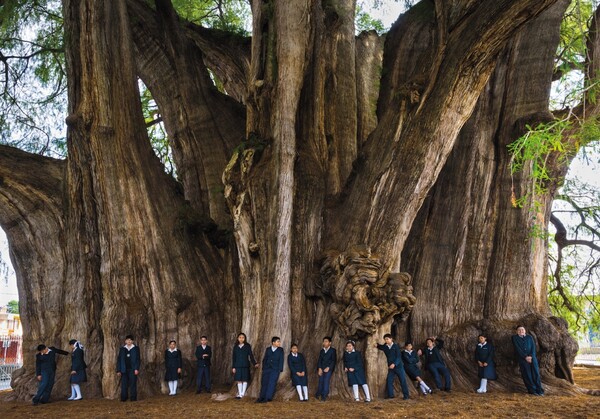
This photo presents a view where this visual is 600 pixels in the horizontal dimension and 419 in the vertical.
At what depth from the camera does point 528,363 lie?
21.9 ft

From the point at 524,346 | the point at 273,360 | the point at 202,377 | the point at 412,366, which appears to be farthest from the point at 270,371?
the point at 524,346

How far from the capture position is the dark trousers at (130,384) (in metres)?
6.65

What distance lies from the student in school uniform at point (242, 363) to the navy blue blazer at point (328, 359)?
0.79 meters

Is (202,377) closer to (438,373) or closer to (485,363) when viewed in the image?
(438,373)

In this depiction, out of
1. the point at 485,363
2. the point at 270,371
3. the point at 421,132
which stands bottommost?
the point at 270,371

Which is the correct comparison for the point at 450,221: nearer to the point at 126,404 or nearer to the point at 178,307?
the point at 178,307

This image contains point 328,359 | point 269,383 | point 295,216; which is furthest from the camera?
point 295,216

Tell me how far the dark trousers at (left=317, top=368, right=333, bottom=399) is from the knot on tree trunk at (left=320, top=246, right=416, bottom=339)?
53cm

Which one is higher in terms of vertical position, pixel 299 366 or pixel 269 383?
pixel 299 366

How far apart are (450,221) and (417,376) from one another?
2.22 m

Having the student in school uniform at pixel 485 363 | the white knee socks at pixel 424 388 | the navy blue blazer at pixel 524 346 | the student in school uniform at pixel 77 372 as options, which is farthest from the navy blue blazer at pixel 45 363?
the navy blue blazer at pixel 524 346

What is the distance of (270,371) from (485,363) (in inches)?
111

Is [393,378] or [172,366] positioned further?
[172,366]

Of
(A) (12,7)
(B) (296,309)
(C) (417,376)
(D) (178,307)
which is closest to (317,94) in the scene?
(B) (296,309)
